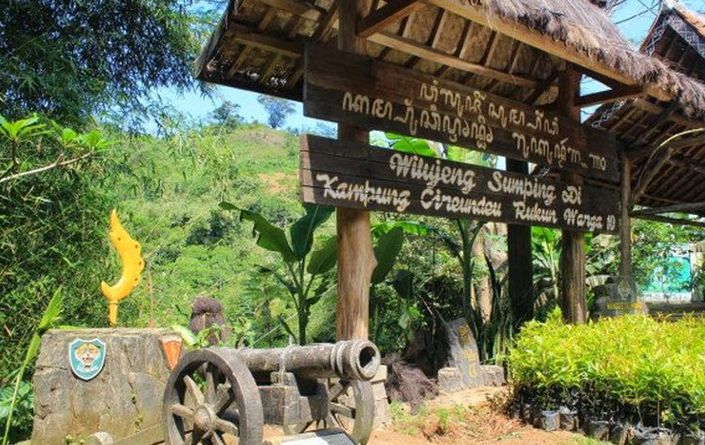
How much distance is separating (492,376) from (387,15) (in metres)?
4.24

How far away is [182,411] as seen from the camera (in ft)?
12.2

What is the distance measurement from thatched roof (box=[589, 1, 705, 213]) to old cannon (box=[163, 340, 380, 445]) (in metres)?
5.13

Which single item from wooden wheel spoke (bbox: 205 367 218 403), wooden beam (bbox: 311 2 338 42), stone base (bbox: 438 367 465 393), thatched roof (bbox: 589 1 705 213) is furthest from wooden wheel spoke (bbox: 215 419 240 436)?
thatched roof (bbox: 589 1 705 213)

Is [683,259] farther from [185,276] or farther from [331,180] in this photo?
[331,180]

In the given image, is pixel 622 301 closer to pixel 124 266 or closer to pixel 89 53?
pixel 124 266

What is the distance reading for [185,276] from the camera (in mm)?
13391

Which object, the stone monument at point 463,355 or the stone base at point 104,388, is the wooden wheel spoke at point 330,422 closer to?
the stone base at point 104,388

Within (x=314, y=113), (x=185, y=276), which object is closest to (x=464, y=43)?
(x=314, y=113)

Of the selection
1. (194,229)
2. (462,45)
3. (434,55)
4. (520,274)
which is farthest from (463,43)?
(194,229)

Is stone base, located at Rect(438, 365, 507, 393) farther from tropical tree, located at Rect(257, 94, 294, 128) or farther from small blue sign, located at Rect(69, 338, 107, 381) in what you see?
tropical tree, located at Rect(257, 94, 294, 128)

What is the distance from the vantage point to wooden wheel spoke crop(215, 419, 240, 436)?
10.8 ft

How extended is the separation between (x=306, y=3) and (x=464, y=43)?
6.03ft

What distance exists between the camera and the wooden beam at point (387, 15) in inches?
168

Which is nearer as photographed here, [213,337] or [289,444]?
[289,444]
